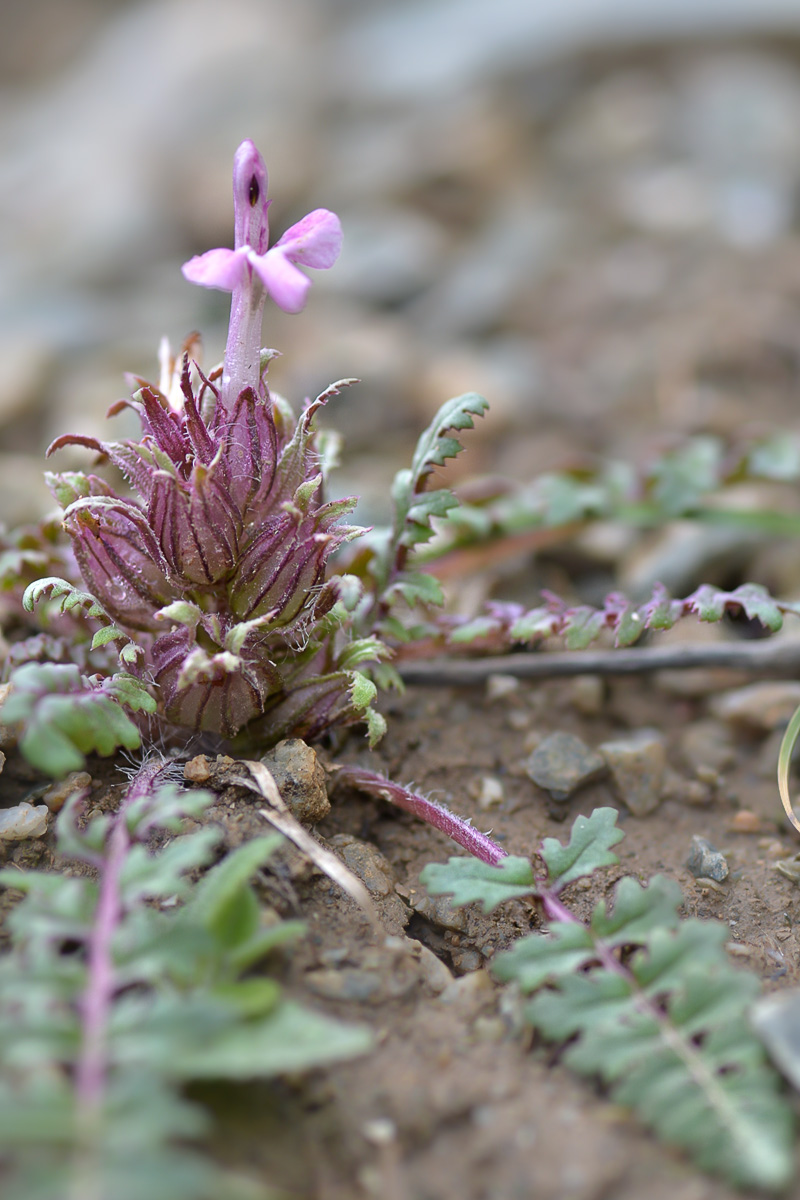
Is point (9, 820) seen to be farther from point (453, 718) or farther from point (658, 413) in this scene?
point (658, 413)

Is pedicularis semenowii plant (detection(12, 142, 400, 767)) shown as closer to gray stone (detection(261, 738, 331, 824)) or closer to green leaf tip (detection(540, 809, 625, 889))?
gray stone (detection(261, 738, 331, 824))

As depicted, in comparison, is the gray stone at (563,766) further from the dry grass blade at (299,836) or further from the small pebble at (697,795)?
the dry grass blade at (299,836)

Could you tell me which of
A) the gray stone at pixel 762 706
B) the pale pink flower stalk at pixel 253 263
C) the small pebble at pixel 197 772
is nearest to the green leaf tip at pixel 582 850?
the small pebble at pixel 197 772

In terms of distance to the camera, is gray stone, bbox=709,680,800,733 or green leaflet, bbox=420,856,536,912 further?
gray stone, bbox=709,680,800,733

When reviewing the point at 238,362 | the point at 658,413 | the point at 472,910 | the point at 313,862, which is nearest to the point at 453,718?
the point at 472,910

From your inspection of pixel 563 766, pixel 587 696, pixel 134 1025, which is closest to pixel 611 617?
pixel 563 766

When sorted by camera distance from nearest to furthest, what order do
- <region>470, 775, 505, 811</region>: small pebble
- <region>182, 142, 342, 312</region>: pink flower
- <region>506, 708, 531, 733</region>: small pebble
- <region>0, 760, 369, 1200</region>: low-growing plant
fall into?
<region>0, 760, 369, 1200</region>: low-growing plant → <region>182, 142, 342, 312</region>: pink flower → <region>470, 775, 505, 811</region>: small pebble → <region>506, 708, 531, 733</region>: small pebble

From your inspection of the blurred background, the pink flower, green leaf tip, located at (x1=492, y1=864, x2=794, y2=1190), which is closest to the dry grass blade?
green leaf tip, located at (x1=492, y1=864, x2=794, y2=1190)
